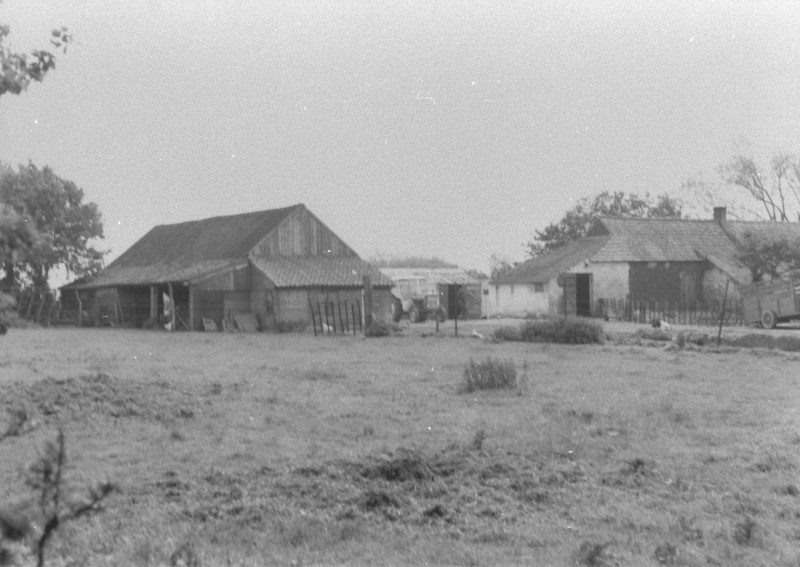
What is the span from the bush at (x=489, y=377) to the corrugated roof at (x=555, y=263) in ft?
100

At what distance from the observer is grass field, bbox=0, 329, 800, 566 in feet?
22.0

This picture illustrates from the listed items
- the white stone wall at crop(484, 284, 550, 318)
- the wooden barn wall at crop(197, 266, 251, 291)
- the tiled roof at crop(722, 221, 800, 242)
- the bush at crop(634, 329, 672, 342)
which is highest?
the tiled roof at crop(722, 221, 800, 242)

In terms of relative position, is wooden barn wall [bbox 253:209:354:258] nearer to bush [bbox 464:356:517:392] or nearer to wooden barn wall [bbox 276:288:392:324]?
wooden barn wall [bbox 276:288:392:324]

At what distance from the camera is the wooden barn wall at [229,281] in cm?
3911

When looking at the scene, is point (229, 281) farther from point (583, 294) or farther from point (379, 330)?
point (583, 294)

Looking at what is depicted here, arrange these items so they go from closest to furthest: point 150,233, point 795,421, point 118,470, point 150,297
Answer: point 118,470
point 795,421
point 150,297
point 150,233

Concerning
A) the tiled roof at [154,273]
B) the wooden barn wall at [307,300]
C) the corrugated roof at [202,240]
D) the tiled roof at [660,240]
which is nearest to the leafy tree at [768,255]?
the tiled roof at [660,240]

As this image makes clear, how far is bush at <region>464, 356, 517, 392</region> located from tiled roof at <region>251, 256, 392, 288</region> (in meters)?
24.3

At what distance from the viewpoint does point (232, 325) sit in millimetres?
39344

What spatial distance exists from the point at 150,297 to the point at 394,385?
2912 cm

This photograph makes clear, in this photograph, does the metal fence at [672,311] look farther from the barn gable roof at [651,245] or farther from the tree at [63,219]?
the tree at [63,219]

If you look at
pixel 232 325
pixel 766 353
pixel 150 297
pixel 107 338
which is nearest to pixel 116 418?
pixel 766 353

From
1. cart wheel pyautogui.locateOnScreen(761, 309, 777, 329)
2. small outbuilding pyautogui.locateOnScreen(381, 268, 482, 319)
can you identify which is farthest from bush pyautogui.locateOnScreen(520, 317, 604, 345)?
small outbuilding pyautogui.locateOnScreen(381, 268, 482, 319)

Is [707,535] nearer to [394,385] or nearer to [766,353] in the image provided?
[394,385]
